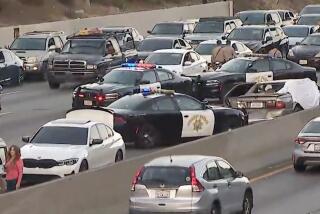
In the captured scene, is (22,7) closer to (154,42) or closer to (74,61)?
(154,42)

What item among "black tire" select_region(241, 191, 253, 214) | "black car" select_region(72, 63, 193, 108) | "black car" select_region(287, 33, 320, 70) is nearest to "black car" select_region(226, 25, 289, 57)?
"black car" select_region(287, 33, 320, 70)

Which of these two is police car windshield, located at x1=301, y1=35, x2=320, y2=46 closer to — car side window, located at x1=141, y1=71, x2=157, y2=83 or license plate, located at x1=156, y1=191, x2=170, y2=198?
car side window, located at x1=141, y1=71, x2=157, y2=83

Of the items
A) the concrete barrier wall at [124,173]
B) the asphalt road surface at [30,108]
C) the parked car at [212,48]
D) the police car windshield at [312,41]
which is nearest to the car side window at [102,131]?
the concrete barrier wall at [124,173]

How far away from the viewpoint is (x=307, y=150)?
2564cm

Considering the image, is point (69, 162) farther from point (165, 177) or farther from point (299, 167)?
point (299, 167)

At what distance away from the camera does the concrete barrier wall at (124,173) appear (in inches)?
684

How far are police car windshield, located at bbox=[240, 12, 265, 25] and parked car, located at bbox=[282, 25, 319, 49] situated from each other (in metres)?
3.98

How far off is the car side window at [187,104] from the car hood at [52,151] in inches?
261

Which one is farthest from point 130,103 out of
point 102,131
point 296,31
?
point 296,31

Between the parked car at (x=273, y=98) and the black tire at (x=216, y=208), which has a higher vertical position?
the black tire at (x=216, y=208)

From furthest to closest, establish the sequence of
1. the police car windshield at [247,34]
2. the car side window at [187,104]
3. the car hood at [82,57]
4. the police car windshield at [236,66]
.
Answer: the police car windshield at [247,34] < the car hood at [82,57] < the police car windshield at [236,66] < the car side window at [187,104]

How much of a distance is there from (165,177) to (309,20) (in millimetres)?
43763

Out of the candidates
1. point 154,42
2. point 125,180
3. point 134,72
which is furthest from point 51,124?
point 154,42

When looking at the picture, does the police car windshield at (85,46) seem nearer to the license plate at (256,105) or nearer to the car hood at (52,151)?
the license plate at (256,105)
